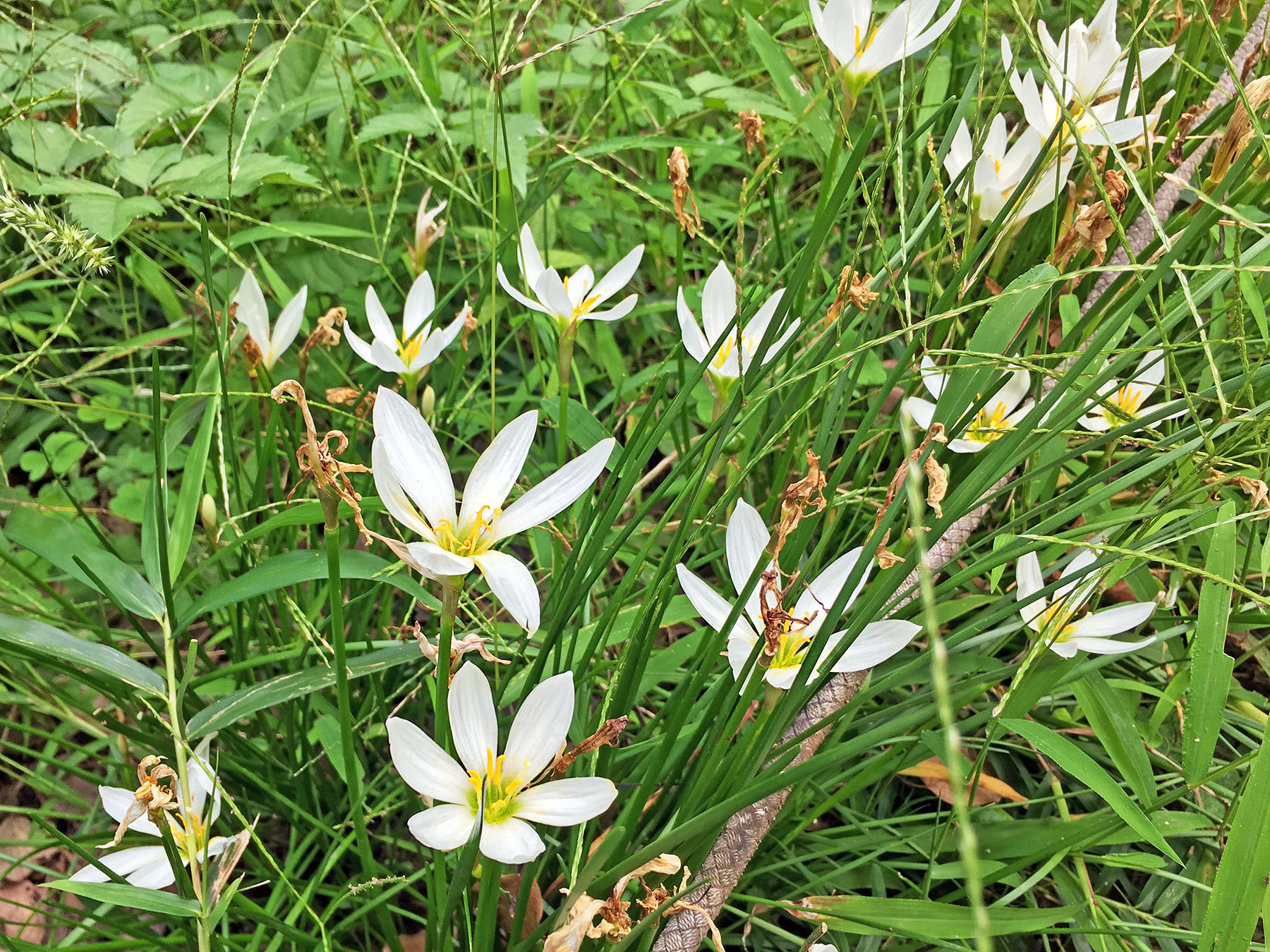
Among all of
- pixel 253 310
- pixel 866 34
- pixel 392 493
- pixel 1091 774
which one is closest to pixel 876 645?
pixel 1091 774

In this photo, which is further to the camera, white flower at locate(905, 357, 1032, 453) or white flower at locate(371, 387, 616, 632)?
white flower at locate(905, 357, 1032, 453)

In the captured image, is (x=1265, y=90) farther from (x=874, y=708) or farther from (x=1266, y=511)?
(x=874, y=708)

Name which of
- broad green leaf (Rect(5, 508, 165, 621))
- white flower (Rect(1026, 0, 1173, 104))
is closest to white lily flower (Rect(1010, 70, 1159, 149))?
white flower (Rect(1026, 0, 1173, 104))

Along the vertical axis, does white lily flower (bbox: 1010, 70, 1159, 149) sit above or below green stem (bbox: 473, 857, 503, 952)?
above

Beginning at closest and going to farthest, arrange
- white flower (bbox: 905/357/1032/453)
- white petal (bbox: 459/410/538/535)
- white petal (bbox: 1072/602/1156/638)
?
1. white petal (bbox: 459/410/538/535)
2. white petal (bbox: 1072/602/1156/638)
3. white flower (bbox: 905/357/1032/453)

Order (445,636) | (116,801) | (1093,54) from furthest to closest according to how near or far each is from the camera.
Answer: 1. (1093,54)
2. (116,801)
3. (445,636)

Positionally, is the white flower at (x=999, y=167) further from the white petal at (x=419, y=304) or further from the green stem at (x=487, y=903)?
the green stem at (x=487, y=903)

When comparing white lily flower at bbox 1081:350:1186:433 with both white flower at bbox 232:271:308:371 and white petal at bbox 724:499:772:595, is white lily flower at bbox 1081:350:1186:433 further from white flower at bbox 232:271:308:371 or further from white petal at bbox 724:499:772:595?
white flower at bbox 232:271:308:371

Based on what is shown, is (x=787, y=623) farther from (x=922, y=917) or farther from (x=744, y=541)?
(x=922, y=917)
